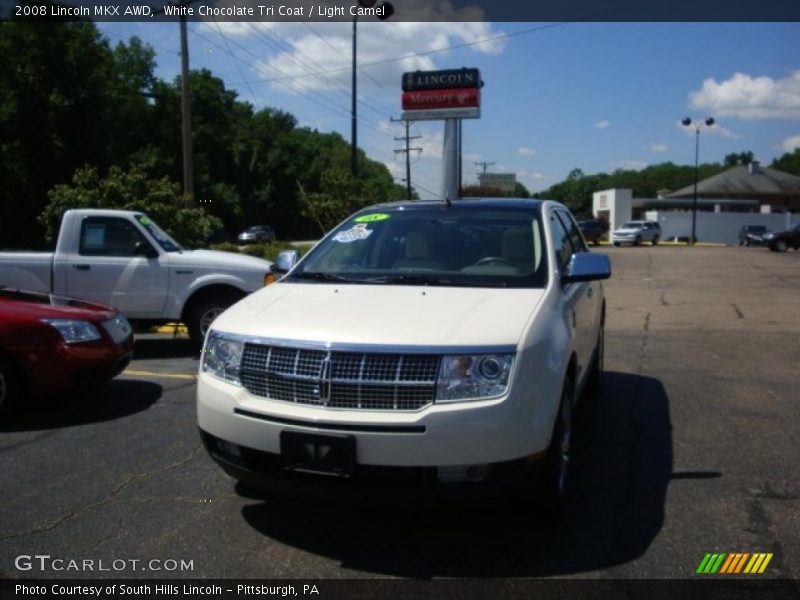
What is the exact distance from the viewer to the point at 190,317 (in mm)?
9367

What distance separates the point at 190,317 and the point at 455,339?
6545 millimetres

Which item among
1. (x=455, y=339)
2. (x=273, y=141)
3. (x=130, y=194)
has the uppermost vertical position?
(x=273, y=141)

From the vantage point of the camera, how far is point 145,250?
30.3ft

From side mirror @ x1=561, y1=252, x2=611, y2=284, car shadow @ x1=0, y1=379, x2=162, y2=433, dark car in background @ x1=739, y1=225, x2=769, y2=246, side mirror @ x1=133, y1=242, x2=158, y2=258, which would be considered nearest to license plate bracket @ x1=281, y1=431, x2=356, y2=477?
side mirror @ x1=561, y1=252, x2=611, y2=284

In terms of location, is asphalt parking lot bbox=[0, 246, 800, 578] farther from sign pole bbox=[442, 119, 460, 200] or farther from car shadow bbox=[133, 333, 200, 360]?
sign pole bbox=[442, 119, 460, 200]

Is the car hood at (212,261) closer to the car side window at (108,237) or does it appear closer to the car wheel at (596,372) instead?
the car side window at (108,237)

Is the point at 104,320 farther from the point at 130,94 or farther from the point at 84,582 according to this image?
the point at 130,94

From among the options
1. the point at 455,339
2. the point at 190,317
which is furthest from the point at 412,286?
the point at 190,317

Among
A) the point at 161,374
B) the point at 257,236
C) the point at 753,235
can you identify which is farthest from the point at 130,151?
the point at 161,374

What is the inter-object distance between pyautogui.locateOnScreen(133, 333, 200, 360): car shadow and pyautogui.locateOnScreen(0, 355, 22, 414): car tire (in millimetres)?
3127

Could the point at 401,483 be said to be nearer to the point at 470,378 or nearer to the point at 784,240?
the point at 470,378

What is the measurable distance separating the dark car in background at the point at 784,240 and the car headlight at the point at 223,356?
3953 cm

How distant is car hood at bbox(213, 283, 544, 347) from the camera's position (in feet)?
11.6

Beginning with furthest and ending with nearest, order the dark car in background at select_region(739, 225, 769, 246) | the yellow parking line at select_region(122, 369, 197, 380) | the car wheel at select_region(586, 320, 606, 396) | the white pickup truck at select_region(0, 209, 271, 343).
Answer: the dark car in background at select_region(739, 225, 769, 246)
the white pickup truck at select_region(0, 209, 271, 343)
the yellow parking line at select_region(122, 369, 197, 380)
the car wheel at select_region(586, 320, 606, 396)
